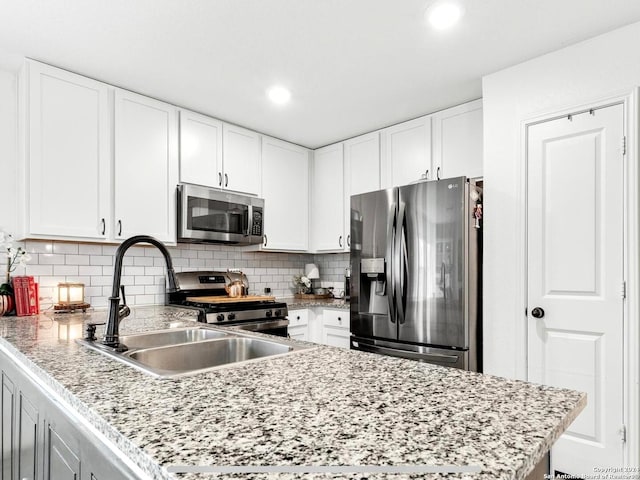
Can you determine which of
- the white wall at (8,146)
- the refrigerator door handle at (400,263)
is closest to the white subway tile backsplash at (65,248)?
the white wall at (8,146)

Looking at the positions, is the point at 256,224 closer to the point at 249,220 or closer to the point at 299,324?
the point at 249,220

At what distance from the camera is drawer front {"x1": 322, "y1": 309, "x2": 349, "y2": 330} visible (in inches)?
134

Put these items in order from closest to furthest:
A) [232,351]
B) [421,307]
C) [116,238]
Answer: [232,351] < [421,307] < [116,238]

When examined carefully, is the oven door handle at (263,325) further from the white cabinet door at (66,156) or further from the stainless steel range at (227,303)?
the white cabinet door at (66,156)

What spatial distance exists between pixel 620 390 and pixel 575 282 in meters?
0.56

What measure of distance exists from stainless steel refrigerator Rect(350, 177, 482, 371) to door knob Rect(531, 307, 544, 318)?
312mm

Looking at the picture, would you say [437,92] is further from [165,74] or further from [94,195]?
[94,195]

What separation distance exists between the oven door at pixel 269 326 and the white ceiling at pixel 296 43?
1.67 meters

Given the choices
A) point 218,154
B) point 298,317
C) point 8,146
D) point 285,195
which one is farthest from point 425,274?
point 8,146

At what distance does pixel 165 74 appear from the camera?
259 cm

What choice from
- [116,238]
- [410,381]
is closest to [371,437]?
[410,381]

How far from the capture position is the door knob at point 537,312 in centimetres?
226

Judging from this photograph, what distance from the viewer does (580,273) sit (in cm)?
214

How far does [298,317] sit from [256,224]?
0.89 metres
